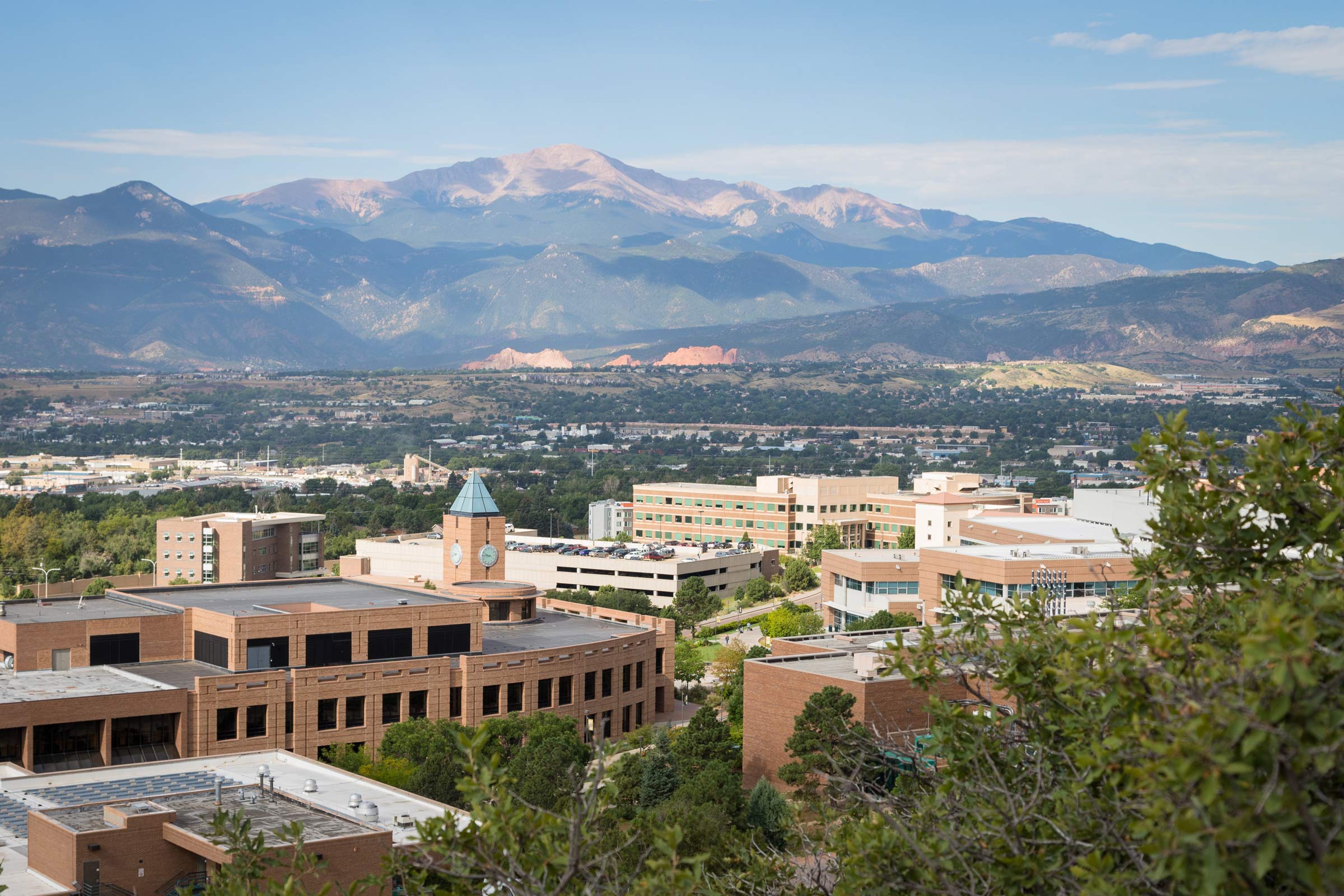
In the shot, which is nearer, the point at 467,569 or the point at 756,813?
the point at 756,813

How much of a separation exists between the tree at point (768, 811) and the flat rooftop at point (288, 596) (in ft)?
67.3

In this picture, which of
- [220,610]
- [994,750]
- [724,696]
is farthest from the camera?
[724,696]

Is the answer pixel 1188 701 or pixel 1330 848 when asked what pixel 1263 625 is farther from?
pixel 1330 848

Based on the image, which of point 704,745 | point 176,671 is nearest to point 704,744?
point 704,745

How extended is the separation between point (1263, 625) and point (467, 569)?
7439cm

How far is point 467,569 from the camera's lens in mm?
83250

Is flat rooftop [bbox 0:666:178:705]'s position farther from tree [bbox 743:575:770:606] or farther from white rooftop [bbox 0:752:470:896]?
tree [bbox 743:575:770:606]

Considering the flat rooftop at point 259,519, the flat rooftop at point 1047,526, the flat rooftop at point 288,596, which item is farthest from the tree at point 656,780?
the flat rooftop at point 259,519

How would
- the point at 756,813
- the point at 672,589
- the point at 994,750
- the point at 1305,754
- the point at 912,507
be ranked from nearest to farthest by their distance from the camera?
the point at 1305,754 → the point at 994,750 → the point at 756,813 → the point at 672,589 → the point at 912,507

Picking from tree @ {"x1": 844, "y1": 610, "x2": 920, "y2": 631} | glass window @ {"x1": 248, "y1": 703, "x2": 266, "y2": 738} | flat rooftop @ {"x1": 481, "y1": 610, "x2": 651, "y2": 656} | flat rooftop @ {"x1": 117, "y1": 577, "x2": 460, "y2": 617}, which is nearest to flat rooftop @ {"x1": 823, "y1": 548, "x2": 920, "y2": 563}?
tree @ {"x1": 844, "y1": 610, "x2": 920, "y2": 631}

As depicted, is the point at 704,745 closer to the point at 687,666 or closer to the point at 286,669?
the point at 286,669

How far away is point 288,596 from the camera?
240 feet

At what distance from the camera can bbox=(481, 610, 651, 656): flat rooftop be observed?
7124cm

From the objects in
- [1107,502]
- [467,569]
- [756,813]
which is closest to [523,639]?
[467,569]
